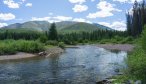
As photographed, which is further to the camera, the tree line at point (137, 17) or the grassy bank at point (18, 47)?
the tree line at point (137, 17)

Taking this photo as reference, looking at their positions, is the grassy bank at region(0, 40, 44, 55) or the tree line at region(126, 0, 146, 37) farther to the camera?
the tree line at region(126, 0, 146, 37)

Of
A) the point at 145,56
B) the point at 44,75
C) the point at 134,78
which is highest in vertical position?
the point at 145,56

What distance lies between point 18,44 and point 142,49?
56.8 metres

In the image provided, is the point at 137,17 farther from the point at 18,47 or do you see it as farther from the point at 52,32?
the point at 18,47

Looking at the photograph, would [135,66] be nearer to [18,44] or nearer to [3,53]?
[3,53]

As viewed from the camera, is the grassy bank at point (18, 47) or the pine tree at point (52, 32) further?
the pine tree at point (52, 32)

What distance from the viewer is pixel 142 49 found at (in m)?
18.3

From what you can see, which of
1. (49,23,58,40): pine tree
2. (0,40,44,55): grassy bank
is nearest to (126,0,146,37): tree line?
(49,23,58,40): pine tree

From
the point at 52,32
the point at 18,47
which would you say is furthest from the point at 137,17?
the point at 18,47

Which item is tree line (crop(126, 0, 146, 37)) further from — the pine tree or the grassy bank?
the grassy bank

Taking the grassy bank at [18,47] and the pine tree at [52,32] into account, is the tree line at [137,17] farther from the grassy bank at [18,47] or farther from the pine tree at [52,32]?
the grassy bank at [18,47]

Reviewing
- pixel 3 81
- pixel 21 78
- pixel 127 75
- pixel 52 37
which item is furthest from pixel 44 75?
pixel 52 37

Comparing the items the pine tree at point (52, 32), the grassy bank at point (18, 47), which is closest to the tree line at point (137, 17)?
the pine tree at point (52, 32)

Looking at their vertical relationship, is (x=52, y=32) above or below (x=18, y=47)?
above
